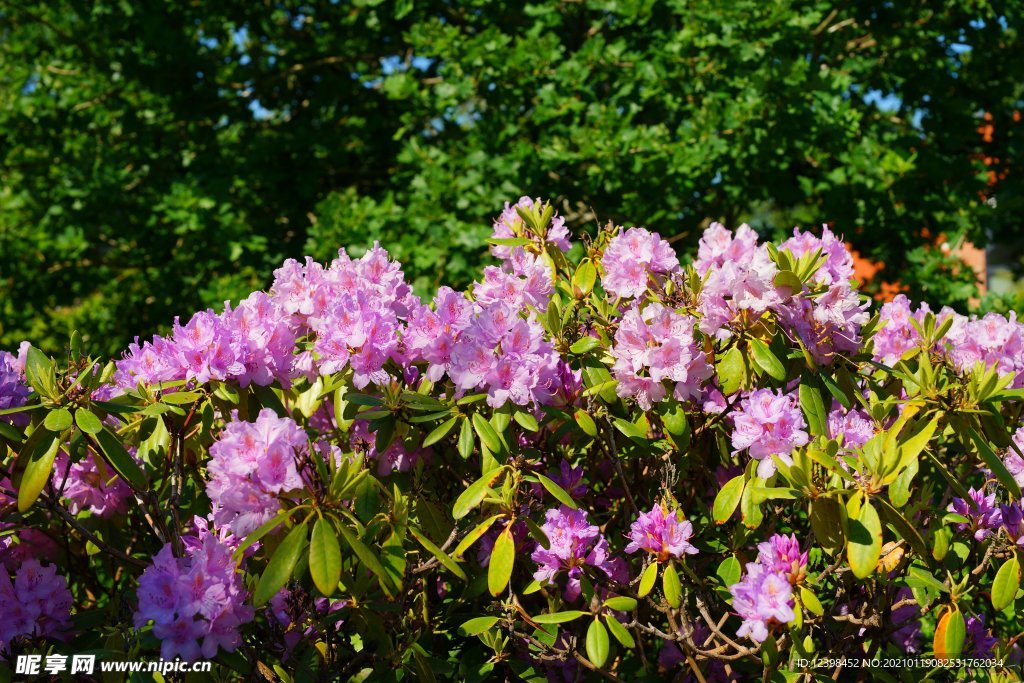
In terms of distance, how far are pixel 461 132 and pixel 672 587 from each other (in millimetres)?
3472

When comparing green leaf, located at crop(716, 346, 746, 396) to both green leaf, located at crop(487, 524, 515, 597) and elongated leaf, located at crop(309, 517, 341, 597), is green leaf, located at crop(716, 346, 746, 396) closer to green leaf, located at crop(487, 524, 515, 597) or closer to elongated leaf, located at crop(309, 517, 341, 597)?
green leaf, located at crop(487, 524, 515, 597)

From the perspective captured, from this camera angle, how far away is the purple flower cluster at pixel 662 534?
160 centimetres

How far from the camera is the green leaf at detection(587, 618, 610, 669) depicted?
4.92ft

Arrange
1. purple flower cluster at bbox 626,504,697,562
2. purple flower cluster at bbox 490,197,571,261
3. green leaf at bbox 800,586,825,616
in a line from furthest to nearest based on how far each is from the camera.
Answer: purple flower cluster at bbox 490,197,571,261
purple flower cluster at bbox 626,504,697,562
green leaf at bbox 800,586,825,616

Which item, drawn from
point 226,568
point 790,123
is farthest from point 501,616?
point 790,123

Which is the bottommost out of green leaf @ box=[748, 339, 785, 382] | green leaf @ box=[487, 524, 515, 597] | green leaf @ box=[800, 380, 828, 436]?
green leaf @ box=[487, 524, 515, 597]

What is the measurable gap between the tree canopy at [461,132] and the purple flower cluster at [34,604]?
236 centimetres

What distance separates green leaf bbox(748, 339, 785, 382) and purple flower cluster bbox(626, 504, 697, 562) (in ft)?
1.08

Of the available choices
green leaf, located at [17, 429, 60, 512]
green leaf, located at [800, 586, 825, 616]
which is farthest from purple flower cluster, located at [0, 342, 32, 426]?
green leaf, located at [800, 586, 825, 616]

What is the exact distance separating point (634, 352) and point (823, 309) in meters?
0.41

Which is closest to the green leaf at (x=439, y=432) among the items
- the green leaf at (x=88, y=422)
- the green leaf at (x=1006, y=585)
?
the green leaf at (x=88, y=422)

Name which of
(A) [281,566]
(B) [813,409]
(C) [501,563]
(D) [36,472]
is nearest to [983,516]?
(B) [813,409]

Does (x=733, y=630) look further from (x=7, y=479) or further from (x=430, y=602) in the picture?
(x=7, y=479)

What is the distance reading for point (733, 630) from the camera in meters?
2.00
